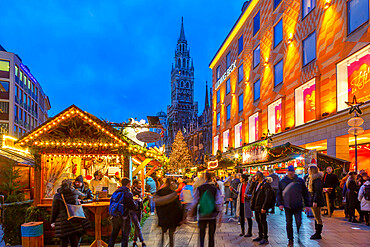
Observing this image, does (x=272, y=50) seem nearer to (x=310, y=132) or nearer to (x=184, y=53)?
(x=310, y=132)

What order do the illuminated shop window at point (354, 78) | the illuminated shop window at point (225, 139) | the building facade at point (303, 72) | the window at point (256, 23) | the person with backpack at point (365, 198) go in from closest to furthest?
1. the person with backpack at point (365, 198)
2. the illuminated shop window at point (354, 78)
3. the building facade at point (303, 72)
4. the window at point (256, 23)
5. the illuminated shop window at point (225, 139)

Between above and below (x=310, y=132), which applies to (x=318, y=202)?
below

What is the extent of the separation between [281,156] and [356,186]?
7.30m

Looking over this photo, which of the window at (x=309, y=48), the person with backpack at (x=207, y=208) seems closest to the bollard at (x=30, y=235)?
the person with backpack at (x=207, y=208)

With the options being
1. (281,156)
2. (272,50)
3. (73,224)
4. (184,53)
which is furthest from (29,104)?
(184,53)

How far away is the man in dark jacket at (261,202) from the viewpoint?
839 centimetres

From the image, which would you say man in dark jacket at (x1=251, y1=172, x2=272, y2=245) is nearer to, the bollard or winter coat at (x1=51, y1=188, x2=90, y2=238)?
winter coat at (x1=51, y1=188, x2=90, y2=238)

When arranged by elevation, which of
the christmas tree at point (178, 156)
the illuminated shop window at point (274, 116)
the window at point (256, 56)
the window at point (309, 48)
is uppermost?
the window at point (256, 56)

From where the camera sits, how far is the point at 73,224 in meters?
7.18

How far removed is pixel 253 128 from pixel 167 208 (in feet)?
86.4

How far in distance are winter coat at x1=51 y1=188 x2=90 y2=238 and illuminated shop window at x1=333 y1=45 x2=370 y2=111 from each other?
47.9ft

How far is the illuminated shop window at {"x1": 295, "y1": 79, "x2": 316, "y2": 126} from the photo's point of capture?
20906mm

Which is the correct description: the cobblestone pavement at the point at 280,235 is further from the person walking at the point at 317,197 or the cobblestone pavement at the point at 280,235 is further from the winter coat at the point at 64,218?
the winter coat at the point at 64,218

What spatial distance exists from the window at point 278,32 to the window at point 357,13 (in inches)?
355
